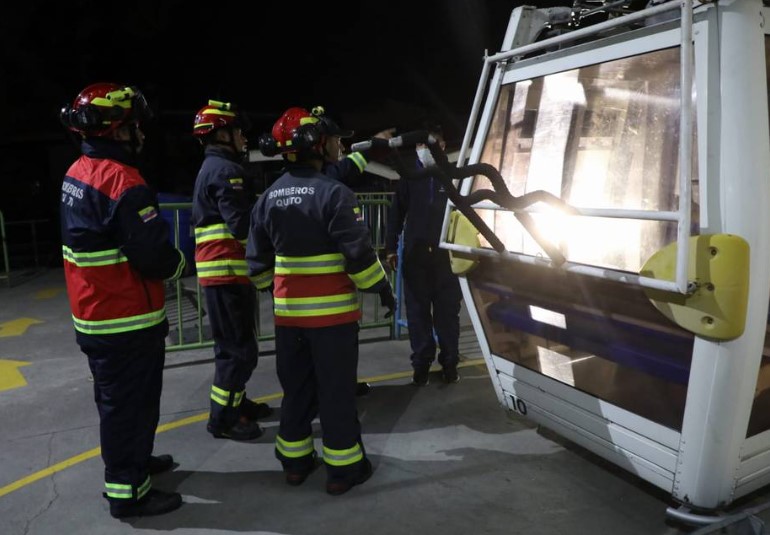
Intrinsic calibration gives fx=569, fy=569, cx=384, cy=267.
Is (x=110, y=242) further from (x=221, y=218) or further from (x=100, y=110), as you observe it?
(x=221, y=218)

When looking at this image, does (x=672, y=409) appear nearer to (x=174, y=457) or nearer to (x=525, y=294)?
(x=525, y=294)

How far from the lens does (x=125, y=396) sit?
2748mm

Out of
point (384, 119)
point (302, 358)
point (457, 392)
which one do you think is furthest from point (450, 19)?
point (302, 358)

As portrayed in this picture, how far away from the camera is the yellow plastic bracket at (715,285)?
6.30 ft

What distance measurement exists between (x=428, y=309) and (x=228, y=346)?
1642 millimetres

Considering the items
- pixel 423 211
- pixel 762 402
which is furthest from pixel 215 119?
pixel 762 402

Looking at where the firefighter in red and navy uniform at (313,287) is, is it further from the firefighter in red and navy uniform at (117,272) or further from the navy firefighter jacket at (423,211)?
the navy firefighter jacket at (423,211)

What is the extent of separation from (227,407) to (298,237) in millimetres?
1435

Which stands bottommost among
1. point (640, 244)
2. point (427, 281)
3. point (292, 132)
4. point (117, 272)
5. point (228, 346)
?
point (228, 346)

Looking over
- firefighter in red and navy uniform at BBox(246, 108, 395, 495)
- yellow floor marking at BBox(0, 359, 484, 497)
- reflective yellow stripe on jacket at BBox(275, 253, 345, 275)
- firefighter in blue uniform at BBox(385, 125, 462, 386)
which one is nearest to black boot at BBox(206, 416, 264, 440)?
yellow floor marking at BBox(0, 359, 484, 497)

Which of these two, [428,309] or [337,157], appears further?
[428,309]

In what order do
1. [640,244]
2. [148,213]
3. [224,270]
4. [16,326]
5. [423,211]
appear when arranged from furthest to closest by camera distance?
[16,326] < [423,211] < [224,270] < [148,213] < [640,244]

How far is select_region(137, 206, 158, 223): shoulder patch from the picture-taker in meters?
2.66

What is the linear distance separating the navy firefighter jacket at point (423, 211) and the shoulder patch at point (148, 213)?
218 cm
